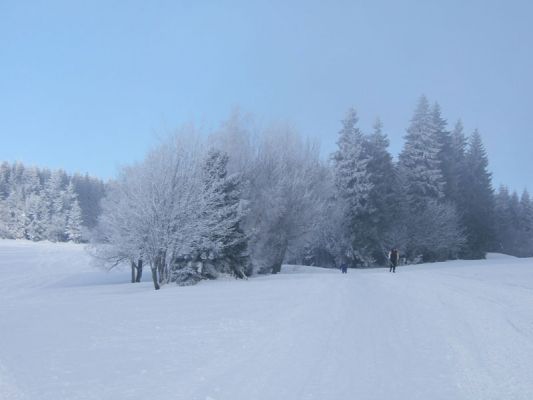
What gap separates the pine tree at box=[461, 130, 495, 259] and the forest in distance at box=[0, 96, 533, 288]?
0.14 m

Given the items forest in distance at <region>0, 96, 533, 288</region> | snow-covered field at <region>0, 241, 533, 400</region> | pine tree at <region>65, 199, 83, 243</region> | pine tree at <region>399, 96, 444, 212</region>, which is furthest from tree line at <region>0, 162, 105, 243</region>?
snow-covered field at <region>0, 241, 533, 400</region>

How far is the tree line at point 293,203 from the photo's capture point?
2305cm

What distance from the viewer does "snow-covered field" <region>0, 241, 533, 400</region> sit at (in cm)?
561

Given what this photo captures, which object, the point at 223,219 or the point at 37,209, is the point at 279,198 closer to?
the point at 223,219

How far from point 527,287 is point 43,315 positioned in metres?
15.1

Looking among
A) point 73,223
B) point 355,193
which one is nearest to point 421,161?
point 355,193

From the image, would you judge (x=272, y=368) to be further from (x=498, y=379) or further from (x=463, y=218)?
(x=463, y=218)

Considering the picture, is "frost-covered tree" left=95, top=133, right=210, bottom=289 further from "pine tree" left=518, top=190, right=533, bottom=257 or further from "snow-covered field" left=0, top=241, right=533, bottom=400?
"pine tree" left=518, top=190, right=533, bottom=257

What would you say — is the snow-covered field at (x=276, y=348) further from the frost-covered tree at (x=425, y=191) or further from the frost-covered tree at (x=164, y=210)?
the frost-covered tree at (x=425, y=191)

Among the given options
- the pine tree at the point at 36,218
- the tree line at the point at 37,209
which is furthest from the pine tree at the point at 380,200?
the pine tree at the point at 36,218

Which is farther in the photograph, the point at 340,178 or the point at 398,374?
the point at 340,178

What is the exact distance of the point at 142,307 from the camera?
12.5 m

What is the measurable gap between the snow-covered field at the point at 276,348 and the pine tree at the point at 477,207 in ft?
114

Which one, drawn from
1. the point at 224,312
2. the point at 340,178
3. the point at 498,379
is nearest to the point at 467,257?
the point at 340,178
